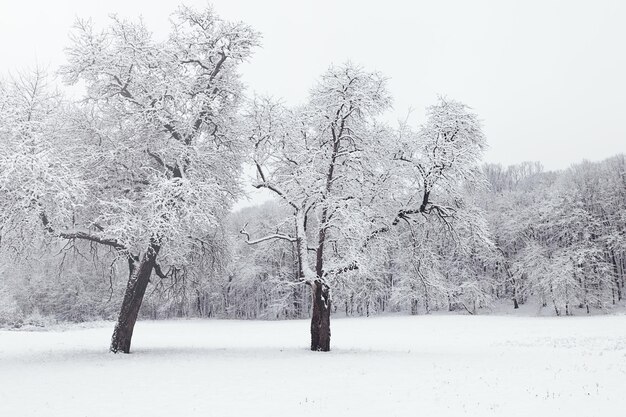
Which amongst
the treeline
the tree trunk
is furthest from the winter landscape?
the treeline

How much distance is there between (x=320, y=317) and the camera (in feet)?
65.6

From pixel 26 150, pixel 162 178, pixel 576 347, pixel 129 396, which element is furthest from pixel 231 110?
pixel 576 347

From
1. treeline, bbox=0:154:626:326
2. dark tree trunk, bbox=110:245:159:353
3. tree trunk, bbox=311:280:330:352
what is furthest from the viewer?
treeline, bbox=0:154:626:326

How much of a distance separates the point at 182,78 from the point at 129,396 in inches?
487

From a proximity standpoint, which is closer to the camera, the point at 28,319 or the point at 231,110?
the point at 231,110

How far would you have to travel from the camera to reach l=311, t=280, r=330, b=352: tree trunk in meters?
19.7

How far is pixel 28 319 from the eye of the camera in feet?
176

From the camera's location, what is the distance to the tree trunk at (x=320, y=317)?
1970 centimetres

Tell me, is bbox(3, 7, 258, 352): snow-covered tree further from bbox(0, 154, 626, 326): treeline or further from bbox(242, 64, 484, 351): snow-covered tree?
bbox(0, 154, 626, 326): treeline

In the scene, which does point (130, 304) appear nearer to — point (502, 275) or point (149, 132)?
point (149, 132)

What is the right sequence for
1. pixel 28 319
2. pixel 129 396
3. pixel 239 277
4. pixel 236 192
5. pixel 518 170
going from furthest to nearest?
1. pixel 518 170
2. pixel 239 277
3. pixel 28 319
4. pixel 236 192
5. pixel 129 396

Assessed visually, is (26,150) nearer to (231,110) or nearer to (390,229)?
(231,110)

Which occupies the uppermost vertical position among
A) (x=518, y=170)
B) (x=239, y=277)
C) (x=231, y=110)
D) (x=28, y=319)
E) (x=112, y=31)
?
Result: (x=518, y=170)

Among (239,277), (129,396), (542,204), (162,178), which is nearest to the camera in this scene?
(129,396)
